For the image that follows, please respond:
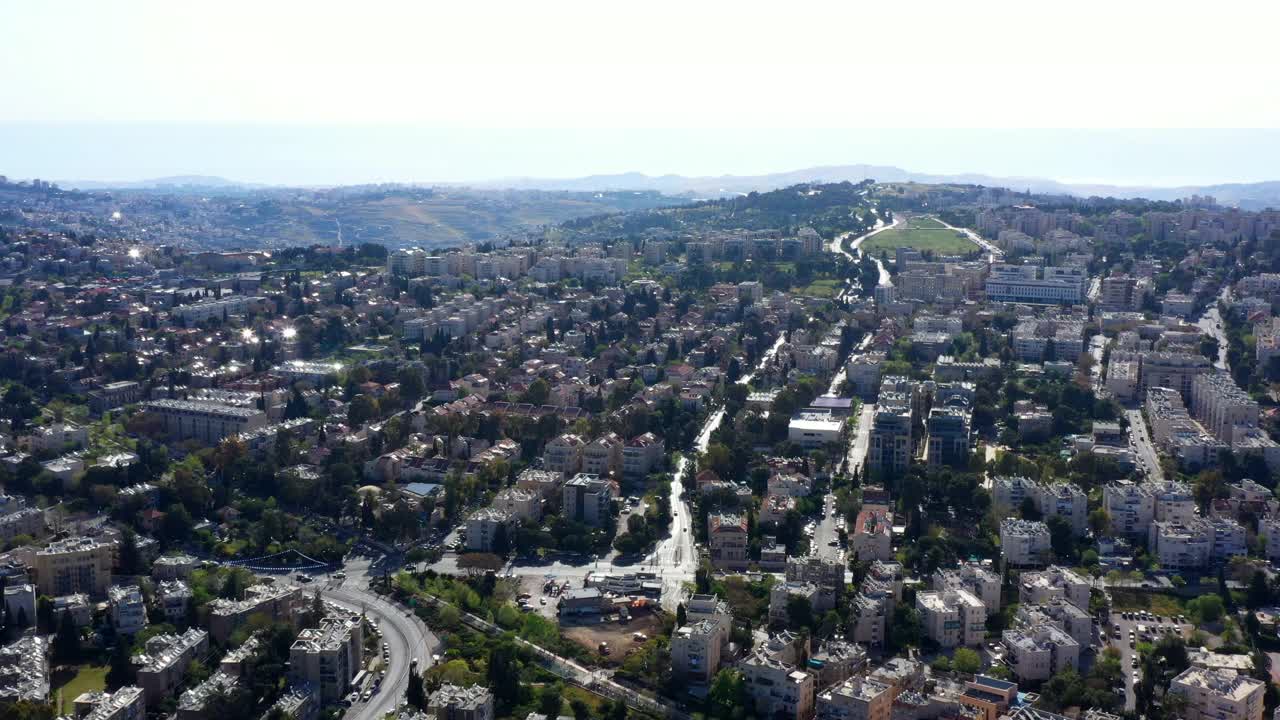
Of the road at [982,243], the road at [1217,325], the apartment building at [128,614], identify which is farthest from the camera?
the road at [982,243]

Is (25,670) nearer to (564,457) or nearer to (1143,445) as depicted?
(564,457)

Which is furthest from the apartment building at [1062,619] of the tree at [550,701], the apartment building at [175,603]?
the apartment building at [175,603]

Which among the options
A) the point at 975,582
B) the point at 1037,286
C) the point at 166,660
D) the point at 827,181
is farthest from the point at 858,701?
the point at 827,181

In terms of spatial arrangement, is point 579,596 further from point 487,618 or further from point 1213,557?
point 1213,557

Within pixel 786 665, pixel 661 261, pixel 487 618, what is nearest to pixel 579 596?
pixel 487 618

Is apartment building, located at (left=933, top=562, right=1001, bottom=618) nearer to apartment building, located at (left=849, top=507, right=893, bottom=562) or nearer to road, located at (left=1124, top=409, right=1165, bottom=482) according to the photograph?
apartment building, located at (left=849, top=507, right=893, bottom=562)

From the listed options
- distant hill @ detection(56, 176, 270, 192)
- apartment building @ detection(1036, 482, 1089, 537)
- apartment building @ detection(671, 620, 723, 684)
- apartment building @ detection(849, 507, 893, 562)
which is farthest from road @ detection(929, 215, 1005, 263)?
distant hill @ detection(56, 176, 270, 192)

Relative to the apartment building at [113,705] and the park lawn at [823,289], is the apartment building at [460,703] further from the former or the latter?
the park lawn at [823,289]
